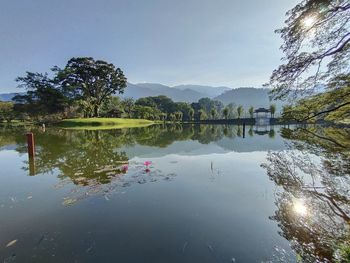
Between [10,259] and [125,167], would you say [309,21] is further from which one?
[10,259]

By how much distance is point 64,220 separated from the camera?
3992 mm

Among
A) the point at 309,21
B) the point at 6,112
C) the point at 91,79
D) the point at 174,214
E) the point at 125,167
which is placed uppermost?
the point at 91,79

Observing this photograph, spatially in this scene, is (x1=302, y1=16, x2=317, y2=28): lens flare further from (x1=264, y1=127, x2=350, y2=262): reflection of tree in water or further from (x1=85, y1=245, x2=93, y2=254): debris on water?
(x1=85, y1=245, x2=93, y2=254): debris on water

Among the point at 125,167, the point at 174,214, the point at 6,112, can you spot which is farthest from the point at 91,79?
the point at 174,214

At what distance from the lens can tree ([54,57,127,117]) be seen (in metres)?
40.8

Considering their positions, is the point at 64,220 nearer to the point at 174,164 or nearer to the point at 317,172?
the point at 174,164

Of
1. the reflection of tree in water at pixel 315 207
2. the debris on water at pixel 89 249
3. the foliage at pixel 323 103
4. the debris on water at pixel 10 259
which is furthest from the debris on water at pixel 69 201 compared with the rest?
the foliage at pixel 323 103

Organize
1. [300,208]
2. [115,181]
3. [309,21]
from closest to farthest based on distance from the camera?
[300,208]
[115,181]
[309,21]

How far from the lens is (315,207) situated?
4484mm

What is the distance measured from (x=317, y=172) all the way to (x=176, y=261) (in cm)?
653

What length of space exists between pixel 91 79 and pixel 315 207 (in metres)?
45.8

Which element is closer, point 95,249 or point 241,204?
point 95,249

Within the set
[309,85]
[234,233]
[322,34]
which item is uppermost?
[322,34]

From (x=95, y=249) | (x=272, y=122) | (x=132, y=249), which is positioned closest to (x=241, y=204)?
(x=132, y=249)
